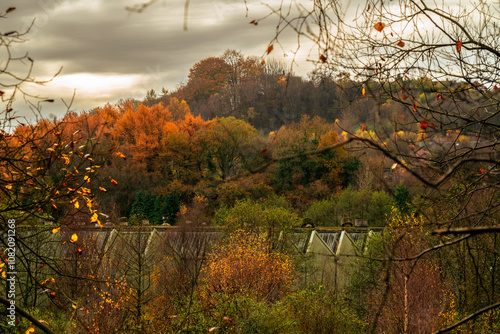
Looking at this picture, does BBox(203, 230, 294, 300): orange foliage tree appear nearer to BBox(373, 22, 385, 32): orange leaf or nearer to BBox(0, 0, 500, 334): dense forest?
BBox(0, 0, 500, 334): dense forest

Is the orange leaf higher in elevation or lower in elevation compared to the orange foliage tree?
higher

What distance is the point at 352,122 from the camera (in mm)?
48219

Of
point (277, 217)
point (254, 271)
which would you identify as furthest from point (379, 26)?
point (277, 217)

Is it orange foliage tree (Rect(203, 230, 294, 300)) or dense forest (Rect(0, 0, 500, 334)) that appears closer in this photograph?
dense forest (Rect(0, 0, 500, 334))

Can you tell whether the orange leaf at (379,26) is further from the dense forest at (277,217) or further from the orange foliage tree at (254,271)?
the orange foliage tree at (254,271)

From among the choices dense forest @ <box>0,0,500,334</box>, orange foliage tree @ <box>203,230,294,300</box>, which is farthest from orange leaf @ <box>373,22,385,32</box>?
orange foliage tree @ <box>203,230,294,300</box>

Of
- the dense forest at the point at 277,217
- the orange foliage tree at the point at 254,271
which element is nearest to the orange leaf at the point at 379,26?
the dense forest at the point at 277,217

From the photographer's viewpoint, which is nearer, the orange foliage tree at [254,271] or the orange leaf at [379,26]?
the orange leaf at [379,26]

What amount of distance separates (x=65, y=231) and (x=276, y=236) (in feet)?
29.1

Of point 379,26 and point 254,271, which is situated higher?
point 379,26

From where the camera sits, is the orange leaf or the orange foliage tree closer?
the orange leaf

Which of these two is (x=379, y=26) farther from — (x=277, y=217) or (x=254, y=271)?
(x=277, y=217)

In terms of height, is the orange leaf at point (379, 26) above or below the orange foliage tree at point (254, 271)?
above

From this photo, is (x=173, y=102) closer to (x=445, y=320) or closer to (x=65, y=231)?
(x=65, y=231)
